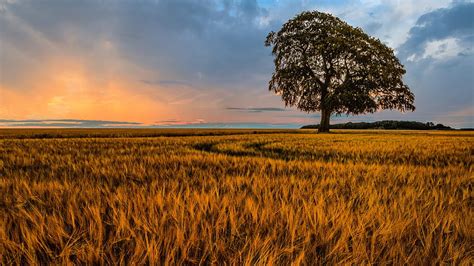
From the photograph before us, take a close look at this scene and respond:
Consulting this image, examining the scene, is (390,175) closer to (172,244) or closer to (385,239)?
(385,239)

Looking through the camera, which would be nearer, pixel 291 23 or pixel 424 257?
pixel 424 257

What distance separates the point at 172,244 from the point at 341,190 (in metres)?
1.69

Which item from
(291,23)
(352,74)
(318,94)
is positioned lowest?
(318,94)

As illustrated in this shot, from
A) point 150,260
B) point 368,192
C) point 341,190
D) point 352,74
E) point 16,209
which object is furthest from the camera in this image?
point 352,74

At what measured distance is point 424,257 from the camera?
45.0 inches

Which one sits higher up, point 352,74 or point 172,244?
point 352,74

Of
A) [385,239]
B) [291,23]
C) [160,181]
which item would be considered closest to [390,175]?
[385,239]

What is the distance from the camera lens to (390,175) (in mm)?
3285

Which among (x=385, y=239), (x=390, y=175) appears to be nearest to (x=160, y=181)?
(x=385, y=239)

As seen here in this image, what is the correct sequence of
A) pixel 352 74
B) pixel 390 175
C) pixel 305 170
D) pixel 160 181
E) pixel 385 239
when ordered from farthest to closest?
1. pixel 352 74
2. pixel 305 170
3. pixel 390 175
4. pixel 160 181
5. pixel 385 239

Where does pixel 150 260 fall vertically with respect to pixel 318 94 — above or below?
below

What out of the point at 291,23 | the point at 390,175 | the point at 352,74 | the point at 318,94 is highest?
the point at 291,23

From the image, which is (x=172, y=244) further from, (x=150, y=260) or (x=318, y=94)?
(x=318, y=94)

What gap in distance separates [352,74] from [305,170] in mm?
28097
